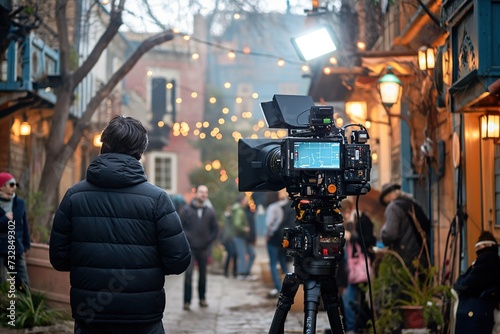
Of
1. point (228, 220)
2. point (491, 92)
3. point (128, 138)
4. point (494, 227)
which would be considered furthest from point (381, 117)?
point (128, 138)

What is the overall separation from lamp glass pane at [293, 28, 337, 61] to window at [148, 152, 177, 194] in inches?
1080

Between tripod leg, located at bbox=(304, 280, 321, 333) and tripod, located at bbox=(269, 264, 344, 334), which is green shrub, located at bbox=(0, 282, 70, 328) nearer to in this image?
tripod, located at bbox=(269, 264, 344, 334)

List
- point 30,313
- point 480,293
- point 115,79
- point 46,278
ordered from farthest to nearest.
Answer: point 115,79, point 46,278, point 30,313, point 480,293

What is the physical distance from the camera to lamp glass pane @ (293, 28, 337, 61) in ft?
34.4

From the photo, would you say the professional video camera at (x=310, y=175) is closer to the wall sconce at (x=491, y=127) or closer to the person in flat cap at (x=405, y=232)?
the wall sconce at (x=491, y=127)

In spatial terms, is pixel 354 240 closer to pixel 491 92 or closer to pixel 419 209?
pixel 419 209

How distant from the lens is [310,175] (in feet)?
20.6

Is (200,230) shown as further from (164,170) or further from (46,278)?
(164,170)

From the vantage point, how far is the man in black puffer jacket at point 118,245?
200 inches

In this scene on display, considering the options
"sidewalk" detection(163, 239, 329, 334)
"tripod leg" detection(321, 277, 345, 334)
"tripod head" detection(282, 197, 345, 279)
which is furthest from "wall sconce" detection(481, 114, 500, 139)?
"sidewalk" detection(163, 239, 329, 334)

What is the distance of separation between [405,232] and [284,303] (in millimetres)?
4414

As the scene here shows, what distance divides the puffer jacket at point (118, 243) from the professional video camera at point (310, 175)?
1329mm

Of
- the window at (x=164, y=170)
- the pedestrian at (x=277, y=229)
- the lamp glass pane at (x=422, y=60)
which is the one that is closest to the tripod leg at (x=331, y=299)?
the lamp glass pane at (x=422, y=60)

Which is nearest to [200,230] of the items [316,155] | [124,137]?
[316,155]
